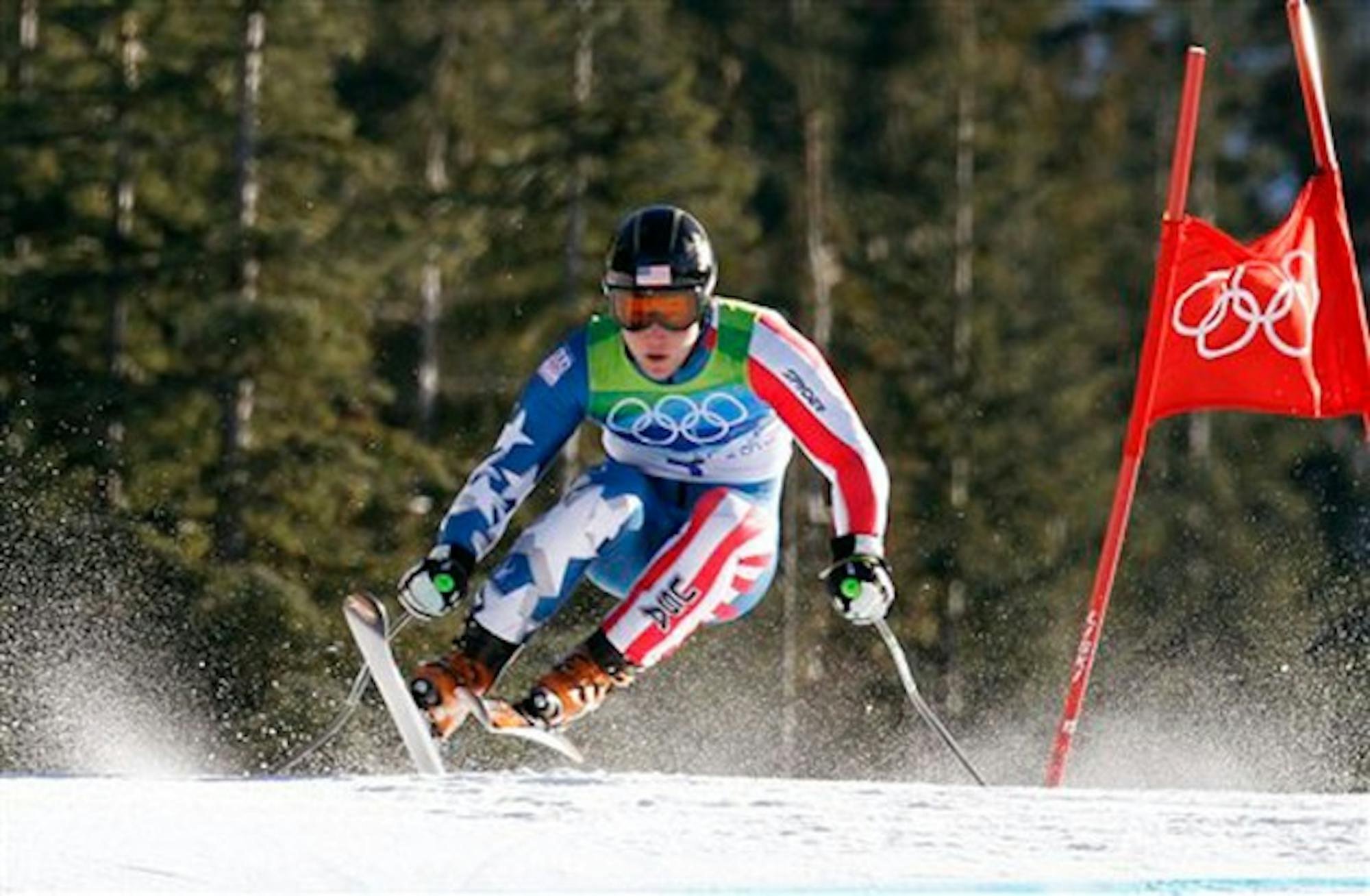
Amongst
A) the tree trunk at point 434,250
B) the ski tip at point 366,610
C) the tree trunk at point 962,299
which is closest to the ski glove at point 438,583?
the ski tip at point 366,610

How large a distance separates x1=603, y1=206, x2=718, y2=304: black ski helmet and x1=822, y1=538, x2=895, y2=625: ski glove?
0.79m

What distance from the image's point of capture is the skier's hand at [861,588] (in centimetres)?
720

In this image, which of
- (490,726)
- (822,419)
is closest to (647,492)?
(822,419)

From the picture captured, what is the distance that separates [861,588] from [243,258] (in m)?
13.4

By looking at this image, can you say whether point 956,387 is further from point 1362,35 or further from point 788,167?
point 1362,35

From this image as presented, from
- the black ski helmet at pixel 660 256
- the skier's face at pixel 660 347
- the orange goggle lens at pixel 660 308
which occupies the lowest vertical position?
the skier's face at pixel 660 347

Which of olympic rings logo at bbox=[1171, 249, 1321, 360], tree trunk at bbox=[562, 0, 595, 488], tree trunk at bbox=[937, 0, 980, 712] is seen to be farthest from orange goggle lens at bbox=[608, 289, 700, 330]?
tree trunk at bbox=[937, 0, 980, 712]

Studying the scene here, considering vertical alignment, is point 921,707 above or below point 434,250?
above

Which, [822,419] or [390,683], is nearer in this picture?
[390,683]

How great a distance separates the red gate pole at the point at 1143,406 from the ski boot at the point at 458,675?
5.83ft

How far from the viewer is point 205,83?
20.6m

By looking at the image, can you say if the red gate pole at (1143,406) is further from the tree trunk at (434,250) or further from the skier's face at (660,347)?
the tree trunk at (434,250)

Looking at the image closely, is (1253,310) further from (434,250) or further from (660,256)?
(434,250)

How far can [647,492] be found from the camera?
25.1 feet
